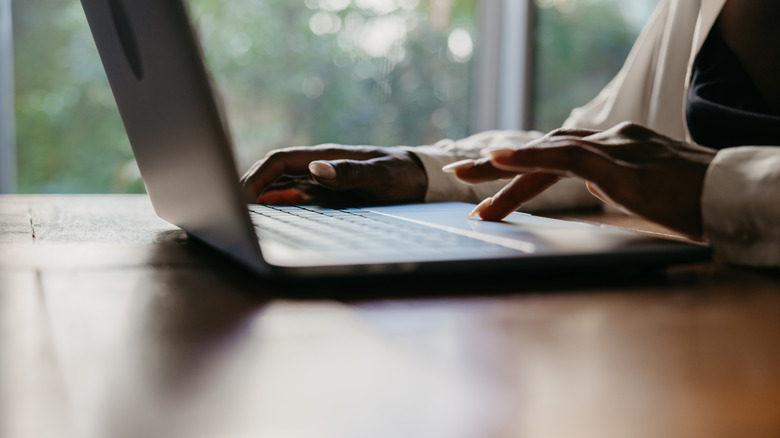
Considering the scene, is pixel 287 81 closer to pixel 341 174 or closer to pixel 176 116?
pixel 341 174

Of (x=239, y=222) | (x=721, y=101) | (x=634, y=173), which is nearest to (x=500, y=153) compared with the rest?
(x=634, y=173)

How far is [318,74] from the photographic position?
2566 mm

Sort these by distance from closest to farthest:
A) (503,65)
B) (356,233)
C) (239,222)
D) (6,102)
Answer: (239,222) → (356,233) → (6,102) → (503,65)

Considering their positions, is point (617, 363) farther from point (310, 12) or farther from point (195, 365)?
point (310, 12)

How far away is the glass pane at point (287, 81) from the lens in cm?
237

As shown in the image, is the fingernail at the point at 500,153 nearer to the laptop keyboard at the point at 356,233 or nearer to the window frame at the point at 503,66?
the laptop keyboard at the point at 356,233

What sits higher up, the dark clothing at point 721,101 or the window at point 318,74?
the dark clothing at point 721,101

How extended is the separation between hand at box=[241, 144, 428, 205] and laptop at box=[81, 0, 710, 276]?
217 millimetres

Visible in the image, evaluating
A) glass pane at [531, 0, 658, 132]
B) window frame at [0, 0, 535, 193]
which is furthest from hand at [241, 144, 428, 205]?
window frame at [0, 0, 535, 193]

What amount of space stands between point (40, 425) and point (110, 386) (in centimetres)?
3

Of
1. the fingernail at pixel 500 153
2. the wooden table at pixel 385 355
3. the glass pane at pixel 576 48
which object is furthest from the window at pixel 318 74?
the wooden table at pixel 385 355

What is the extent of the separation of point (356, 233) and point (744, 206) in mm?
279

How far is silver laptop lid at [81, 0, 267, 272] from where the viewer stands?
0.35 metres

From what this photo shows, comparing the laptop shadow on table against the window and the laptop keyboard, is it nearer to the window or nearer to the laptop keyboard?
the laptop keyboard
